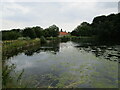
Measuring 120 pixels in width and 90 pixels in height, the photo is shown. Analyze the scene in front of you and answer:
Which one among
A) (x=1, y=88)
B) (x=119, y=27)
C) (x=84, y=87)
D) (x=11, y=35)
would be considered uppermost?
(x=119, y=27)

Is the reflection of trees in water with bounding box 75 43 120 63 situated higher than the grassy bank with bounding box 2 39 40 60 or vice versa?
the grassy bank with bounding box 2 39 40 60

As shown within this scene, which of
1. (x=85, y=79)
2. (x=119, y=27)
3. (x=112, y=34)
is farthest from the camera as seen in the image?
(x=112, y=34)

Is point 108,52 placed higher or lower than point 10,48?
lower

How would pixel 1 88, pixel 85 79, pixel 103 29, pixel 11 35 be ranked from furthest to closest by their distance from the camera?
pixel 103 29, pixel 11 35, pixel 85 79, pixel 1 88

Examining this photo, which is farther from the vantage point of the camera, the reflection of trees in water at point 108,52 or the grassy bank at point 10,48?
the grassy bank at point 10,48

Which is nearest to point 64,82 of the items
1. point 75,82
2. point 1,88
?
point 75,82

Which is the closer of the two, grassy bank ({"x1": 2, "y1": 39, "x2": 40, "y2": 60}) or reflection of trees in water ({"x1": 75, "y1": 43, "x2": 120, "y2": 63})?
reflection of trees in water ({"x1": 75, "y1": 43, "x2": 120, "y2": 63})

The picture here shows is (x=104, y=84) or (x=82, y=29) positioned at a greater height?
(x=82, y=29)

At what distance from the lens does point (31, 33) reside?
3803 centimetres

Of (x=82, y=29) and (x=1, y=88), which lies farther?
(x=82, y=29)

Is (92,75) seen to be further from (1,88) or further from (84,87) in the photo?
(1,88)

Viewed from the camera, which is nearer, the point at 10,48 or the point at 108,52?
the point at 108,52

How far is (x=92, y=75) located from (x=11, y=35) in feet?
94.2

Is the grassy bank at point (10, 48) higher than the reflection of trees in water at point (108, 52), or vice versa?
the grassy bank at point (10, 48)
